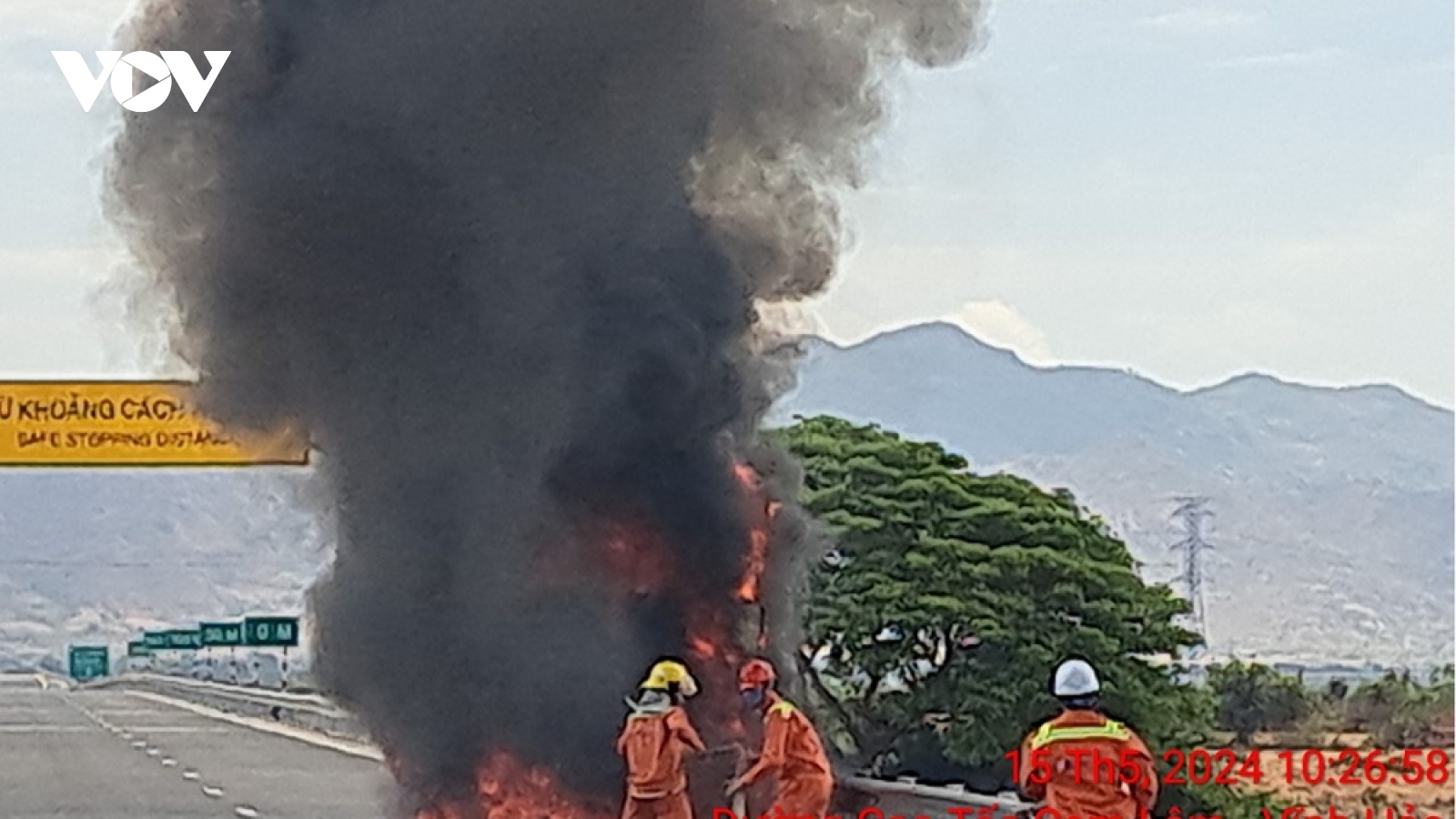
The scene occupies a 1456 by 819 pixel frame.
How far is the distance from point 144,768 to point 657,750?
5244 mm

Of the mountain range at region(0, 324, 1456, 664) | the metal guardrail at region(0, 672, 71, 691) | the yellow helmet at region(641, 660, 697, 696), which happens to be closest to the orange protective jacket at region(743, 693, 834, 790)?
the yellow helmet at region(641, 660, 697, 696)

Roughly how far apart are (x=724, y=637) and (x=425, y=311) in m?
2.40

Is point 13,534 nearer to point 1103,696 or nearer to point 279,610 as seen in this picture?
point 279,610

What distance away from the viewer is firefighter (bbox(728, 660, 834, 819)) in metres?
12.4

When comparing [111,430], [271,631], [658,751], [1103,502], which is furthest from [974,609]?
[111,430]

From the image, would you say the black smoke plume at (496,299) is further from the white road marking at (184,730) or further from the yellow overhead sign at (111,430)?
the white road marking at (184,730)

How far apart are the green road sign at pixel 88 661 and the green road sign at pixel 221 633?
2.04 feet

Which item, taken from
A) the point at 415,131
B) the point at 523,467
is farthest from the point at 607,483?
the point at 415,131

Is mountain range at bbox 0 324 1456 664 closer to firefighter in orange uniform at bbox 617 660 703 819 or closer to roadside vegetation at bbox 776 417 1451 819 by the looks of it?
roadside vegetation at bbox 776 417 1451 819

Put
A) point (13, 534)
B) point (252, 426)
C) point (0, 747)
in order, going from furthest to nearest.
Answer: point (0, 747), point (13, 534), point (252, 426)

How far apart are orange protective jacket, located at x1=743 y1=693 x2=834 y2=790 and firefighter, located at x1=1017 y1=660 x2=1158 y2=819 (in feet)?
8.67

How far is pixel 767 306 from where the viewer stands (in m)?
13.6

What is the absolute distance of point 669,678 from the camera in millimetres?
12453

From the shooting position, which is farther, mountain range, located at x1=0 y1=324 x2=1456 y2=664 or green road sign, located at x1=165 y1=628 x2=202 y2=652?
green road sign, located at x1=165 y1=628 x2=202 y2=652
